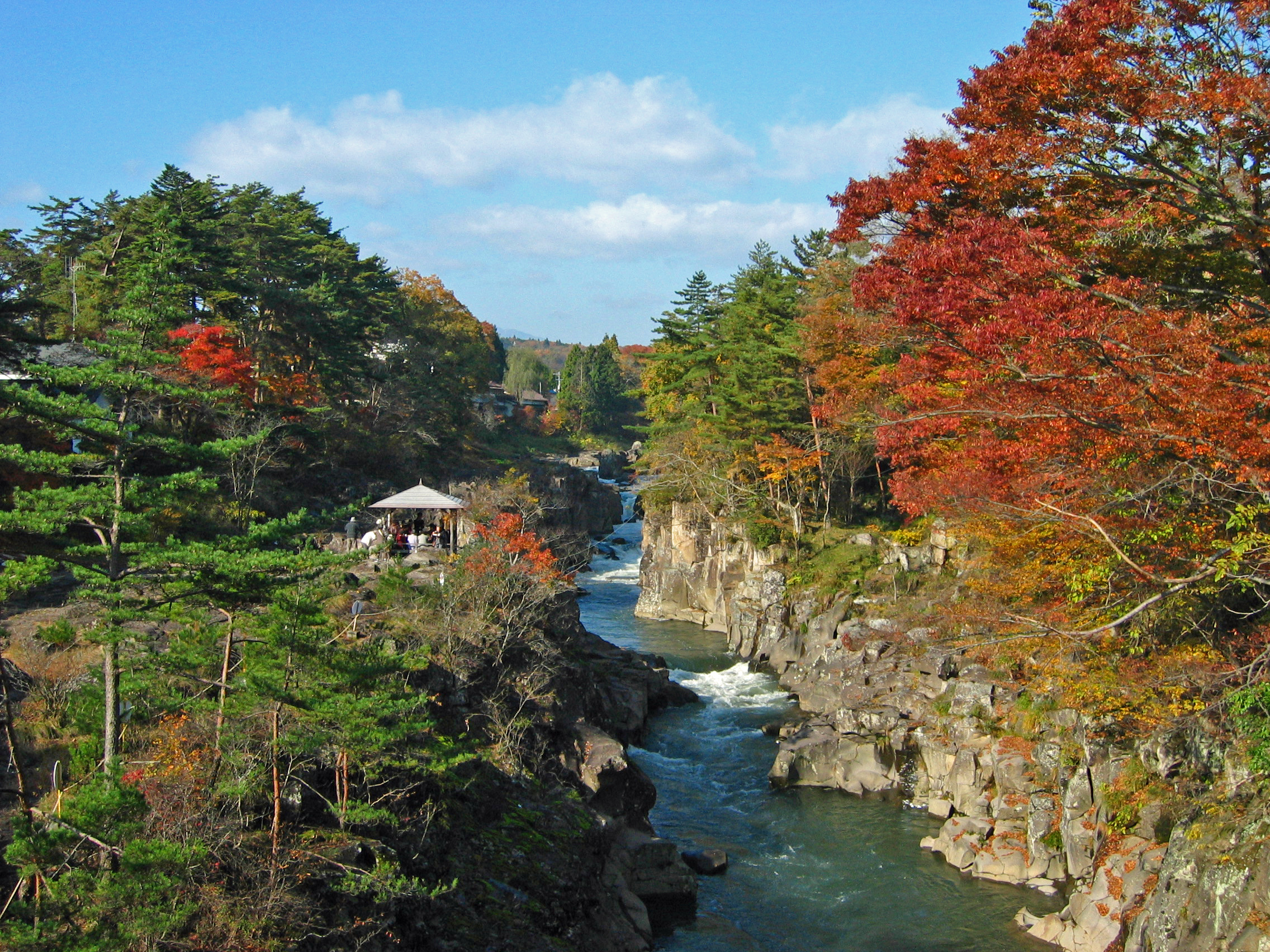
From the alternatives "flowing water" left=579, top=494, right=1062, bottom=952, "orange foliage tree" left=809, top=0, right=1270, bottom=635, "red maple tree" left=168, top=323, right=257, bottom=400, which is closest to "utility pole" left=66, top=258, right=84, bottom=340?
"red maple tree" left=168, top=323, right=257, bottom=400

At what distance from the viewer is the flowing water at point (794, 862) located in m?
18.0

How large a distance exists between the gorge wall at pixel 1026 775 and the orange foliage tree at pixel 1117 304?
3.07m

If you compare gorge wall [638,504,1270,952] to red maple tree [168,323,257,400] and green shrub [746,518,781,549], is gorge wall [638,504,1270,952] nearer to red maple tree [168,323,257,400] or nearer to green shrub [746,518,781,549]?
green shrub [746,518,781,549]

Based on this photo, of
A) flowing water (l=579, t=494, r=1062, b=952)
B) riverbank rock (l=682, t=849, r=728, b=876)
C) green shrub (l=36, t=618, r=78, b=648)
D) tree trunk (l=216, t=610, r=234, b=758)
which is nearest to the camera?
tree trunk (l=216, t=610, r=234, b=758)

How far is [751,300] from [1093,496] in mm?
30760

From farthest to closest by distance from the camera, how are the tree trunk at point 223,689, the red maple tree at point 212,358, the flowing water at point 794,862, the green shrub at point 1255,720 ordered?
the red maple tree at point 212,358
the flowing water at point 794,862
the green shrub at point 1255,720
the tree trunk at point 223,689

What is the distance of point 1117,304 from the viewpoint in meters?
15.2

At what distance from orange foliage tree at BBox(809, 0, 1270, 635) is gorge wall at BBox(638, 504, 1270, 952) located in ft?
10.1

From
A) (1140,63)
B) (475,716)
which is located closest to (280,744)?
(475,716)

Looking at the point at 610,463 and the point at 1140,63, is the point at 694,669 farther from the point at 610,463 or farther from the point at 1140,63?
the point at 610,463

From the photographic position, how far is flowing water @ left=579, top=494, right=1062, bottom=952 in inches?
711

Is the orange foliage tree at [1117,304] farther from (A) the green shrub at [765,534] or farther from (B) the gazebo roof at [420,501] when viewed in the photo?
(A) the green shrub at [765,534]

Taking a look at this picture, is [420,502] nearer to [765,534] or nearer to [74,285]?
[765,534]

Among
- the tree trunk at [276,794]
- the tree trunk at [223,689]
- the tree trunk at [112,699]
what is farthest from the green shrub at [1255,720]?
the tree trunk at [112,699]
